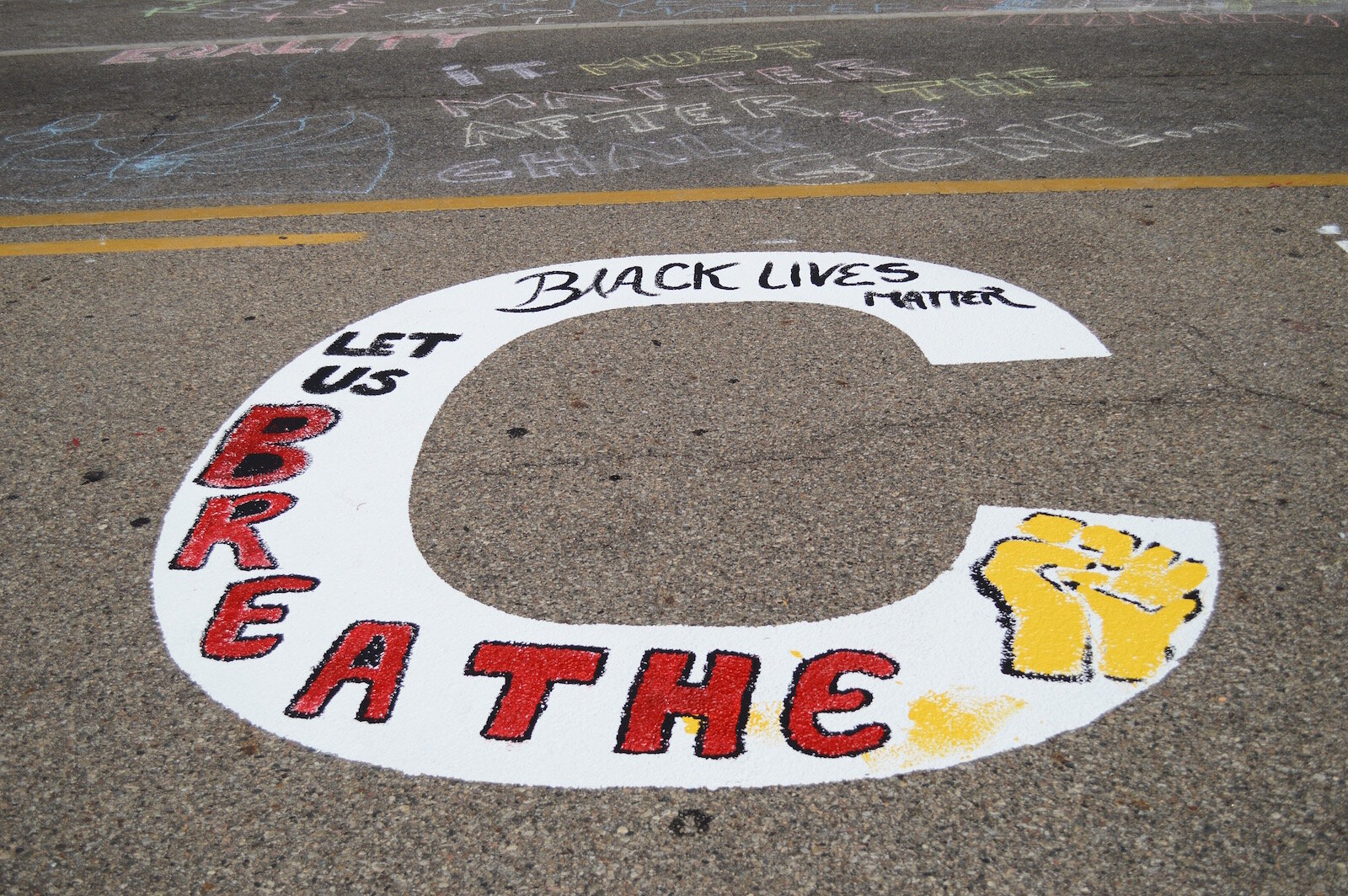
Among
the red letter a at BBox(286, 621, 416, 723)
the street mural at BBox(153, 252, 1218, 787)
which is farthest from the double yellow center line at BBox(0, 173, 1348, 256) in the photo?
the red letter a at BBox(286, 621, 416, 723)

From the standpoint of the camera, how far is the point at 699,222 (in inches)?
211

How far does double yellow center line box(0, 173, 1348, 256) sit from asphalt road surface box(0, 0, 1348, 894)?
3 centimetres

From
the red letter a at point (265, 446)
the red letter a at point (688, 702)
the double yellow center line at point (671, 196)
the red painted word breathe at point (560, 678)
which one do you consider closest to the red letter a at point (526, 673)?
the red painted word breathe at point (560, 678)

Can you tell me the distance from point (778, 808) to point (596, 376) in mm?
2065

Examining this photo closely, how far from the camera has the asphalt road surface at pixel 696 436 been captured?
2.26 metres

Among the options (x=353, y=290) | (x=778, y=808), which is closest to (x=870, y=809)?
(x=778, y=808)

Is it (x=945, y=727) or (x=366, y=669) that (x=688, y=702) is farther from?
(x=366, y=669)

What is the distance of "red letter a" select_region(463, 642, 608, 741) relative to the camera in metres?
2.53

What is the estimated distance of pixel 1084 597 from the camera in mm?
2850

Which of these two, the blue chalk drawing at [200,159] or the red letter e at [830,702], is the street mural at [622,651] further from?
the blue chalk drawing at [200,159]

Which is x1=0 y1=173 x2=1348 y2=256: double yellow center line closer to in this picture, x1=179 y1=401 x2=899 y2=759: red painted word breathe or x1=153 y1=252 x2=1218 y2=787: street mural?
x1=153 y1=252 x2=1218 y2=787: street mural

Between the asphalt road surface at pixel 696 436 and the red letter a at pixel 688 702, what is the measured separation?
4 cm

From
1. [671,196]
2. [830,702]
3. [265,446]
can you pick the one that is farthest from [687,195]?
[830,702]

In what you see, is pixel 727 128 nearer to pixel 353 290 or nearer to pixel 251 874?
pixel 353 290
